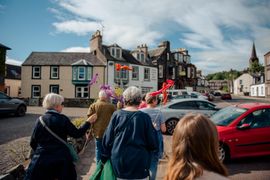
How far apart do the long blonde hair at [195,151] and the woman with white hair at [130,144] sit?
104cm

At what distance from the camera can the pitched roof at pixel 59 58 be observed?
103 feet

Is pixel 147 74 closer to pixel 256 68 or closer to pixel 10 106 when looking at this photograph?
pixel 10 106

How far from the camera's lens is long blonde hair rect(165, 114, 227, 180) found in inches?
65.9

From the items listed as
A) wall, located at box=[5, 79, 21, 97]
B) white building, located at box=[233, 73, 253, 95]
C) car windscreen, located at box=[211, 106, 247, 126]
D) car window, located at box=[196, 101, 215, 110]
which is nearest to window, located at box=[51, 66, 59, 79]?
wall, located at box=[5, 79, 21, 97]

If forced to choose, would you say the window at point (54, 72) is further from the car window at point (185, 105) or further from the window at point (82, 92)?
the car window at point (185, 105)

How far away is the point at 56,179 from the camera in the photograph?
10.1 feet

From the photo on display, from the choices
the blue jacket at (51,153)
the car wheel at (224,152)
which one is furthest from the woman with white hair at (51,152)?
the car wheel at (224,152)

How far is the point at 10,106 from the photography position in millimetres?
14164

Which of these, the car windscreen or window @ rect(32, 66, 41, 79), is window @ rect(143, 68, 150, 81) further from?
the car windscreen

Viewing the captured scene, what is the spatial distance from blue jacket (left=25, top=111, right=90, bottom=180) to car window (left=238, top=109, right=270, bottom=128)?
4.56 meters

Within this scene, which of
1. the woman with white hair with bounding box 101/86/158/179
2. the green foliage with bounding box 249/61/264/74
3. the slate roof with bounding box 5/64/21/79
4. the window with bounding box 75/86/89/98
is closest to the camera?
the woman with white hair with bounding box 101/86/158/179

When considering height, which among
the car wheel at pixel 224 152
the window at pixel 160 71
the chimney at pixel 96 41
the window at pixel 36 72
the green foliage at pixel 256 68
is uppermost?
the green foliage at pixel 256 68

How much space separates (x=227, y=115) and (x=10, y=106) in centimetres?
1311

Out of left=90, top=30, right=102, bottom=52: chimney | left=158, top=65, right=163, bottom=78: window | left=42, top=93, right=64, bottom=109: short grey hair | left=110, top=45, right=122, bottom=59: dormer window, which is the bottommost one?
left=42, top=93, right=64, bottom=109: short grey hair
